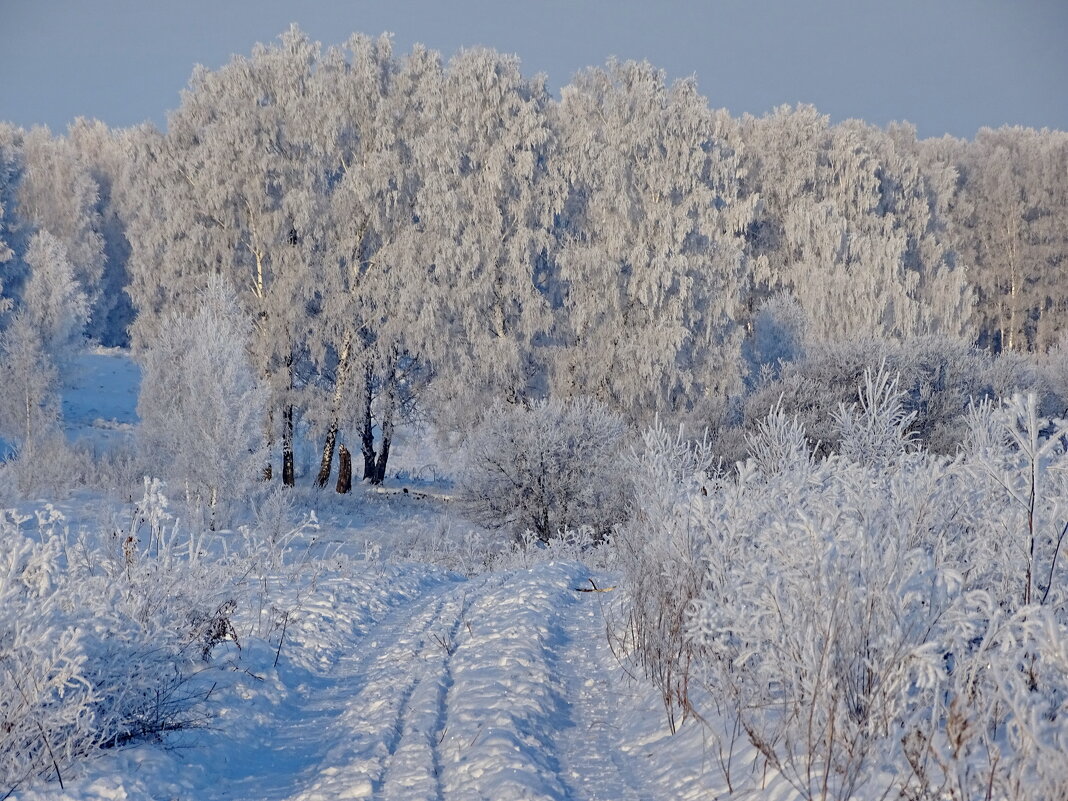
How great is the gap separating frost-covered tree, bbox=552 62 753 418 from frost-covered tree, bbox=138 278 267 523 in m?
7.53

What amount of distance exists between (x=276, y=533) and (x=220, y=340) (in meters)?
3.97

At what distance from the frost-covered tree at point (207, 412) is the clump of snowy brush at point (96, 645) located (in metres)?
11.0

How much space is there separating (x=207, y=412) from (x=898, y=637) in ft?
49.3

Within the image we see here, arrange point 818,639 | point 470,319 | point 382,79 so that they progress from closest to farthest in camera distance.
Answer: point 818,639, point 470,319, point 382,79

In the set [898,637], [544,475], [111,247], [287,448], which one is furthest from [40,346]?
[898,637]

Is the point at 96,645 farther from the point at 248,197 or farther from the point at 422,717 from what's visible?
the point at 248,197

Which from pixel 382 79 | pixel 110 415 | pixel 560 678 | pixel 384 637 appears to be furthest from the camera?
pixel 110 415

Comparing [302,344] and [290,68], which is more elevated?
[290,68]

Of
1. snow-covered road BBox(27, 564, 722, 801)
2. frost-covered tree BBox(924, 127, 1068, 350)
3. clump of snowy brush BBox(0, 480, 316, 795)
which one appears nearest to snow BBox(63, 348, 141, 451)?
snow-covered road BBox(27, 564, 722, 801)

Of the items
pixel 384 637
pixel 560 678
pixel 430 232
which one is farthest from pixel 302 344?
pixel 560 678

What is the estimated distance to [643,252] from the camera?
2078 cm

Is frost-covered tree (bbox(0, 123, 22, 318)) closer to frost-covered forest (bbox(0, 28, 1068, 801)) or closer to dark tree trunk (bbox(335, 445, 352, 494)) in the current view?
frost-covered forest (bbox(0, 28, 1068, 801))

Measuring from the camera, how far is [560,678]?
615cm

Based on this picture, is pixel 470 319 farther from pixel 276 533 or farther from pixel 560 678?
pixel 560 678
